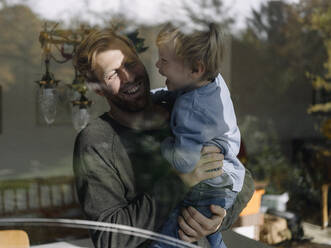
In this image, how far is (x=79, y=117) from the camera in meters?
0.75

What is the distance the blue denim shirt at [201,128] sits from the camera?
0.71 m

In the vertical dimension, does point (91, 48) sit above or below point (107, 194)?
above

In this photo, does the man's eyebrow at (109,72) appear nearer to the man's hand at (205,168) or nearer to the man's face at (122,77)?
the man's face at (122,77)

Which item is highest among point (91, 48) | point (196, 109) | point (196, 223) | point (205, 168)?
point (91, 48)

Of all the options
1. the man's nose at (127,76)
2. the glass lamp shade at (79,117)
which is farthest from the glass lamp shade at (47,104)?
the man's nose at (127,76)

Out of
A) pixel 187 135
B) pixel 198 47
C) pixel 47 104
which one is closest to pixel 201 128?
pixel 187 135

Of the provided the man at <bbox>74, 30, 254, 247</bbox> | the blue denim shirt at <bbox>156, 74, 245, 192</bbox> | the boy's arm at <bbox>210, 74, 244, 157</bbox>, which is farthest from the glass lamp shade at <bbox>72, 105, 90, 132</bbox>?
the boy's arm at <bbox>210, 74, 244, 157</bbox>

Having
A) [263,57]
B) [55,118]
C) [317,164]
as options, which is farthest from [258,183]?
[55,118]

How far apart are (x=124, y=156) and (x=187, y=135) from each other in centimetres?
13

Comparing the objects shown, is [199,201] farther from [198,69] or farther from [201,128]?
[198,69]

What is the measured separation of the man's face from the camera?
704 mm

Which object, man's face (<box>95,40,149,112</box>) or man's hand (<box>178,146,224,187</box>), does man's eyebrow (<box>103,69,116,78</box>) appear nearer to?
man's face (<box>95,40,149,112</box>)

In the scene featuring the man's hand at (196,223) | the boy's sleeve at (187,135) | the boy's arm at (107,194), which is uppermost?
the boy's sleeve at (187,135)

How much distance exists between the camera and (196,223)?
0.77m
